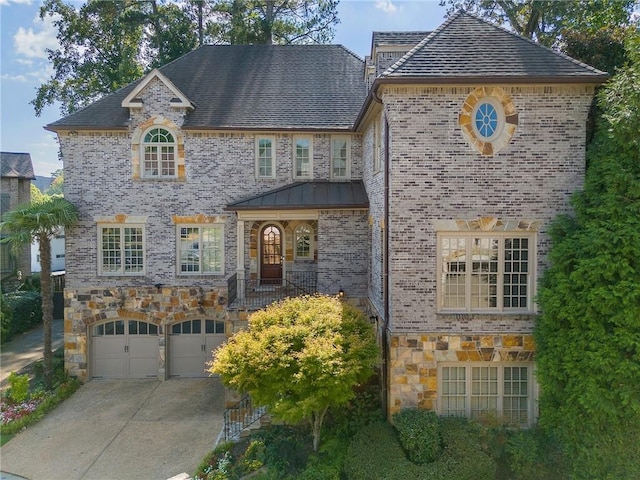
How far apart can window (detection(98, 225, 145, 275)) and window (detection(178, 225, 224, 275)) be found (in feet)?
4.43

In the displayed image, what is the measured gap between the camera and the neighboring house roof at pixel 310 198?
12.2 m

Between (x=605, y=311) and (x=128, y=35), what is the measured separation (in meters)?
23.3

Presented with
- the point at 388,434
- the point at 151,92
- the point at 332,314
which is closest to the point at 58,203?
the point at 151,92

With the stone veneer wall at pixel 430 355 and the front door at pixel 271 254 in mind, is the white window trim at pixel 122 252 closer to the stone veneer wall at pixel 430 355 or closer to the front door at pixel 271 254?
the front door at pixel 271 254

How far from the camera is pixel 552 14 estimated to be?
1738 cm

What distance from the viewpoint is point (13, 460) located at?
939 centimetres

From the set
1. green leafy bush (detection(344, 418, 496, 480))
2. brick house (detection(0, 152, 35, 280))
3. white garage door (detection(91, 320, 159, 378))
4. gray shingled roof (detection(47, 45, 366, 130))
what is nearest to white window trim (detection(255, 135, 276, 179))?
gray shingled roof (detection(47, 45, 366, 130))

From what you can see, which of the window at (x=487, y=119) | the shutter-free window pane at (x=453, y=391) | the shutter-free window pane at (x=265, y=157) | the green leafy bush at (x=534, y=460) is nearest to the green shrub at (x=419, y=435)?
the shutter-free window pane at (x=453, y=391)

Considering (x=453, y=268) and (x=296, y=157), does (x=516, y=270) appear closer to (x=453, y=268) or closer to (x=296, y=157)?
(x=453, y=268)

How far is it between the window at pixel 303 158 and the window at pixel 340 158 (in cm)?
76

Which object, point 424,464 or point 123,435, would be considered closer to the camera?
point 424,464

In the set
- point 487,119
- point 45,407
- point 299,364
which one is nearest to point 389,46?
point 487,119

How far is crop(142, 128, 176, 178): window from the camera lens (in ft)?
44.0

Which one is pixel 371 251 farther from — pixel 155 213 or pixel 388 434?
pixel 155 213
